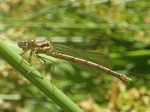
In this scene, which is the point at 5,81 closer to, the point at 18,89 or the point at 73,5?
the point at 18,89

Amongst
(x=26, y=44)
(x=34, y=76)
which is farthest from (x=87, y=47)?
(x=34, y=76)

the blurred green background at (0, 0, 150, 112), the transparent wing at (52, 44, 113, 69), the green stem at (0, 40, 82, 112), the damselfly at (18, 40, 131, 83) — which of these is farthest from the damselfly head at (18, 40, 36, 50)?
the green stem at (0, 40, 82, 112)

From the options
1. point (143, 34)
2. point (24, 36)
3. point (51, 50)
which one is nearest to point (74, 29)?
point (24, 36)

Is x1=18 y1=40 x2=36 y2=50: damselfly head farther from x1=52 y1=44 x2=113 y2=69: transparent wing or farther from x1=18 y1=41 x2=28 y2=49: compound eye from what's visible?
x1=52 y1=44 x2=113 y2=69: transparent wing

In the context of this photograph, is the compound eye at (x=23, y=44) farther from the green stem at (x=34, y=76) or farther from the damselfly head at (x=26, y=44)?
the green stem at (x=34, y=76)

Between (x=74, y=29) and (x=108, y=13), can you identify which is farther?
(x=74, y=29)

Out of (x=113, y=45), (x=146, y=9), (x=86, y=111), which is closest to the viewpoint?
(x=86, y=111)
